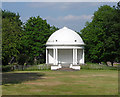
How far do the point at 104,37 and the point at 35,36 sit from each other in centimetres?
1852

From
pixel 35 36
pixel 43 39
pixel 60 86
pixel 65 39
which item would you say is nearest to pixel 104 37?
pixel 65 39

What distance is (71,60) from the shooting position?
68.6m

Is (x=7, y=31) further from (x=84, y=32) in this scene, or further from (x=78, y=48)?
(x=84, y=32)

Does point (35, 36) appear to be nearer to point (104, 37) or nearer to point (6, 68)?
point (6, 68)

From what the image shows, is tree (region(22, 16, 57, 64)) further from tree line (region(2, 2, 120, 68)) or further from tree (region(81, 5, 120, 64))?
tree (region(81, 5, 120, 64))

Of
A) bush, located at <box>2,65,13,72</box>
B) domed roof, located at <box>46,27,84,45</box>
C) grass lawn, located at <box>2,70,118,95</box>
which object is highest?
domed roof, located at <box>46,27,84,45</box>

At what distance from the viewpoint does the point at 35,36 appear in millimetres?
70500

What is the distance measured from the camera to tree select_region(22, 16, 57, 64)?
70375 millimetres

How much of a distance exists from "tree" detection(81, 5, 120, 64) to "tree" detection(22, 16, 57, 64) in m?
11.5

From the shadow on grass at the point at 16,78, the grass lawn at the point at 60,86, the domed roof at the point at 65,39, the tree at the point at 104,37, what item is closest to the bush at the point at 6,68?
the domed roof at the point at 65,39

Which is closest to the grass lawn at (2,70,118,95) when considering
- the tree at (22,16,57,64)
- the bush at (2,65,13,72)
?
the bush at (2,65,13,72)

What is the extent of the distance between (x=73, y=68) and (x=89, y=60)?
19929 millimetres

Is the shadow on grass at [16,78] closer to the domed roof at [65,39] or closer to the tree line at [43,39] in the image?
the tree line at [43,39]

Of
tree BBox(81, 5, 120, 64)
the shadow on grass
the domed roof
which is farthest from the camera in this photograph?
the domed roof
